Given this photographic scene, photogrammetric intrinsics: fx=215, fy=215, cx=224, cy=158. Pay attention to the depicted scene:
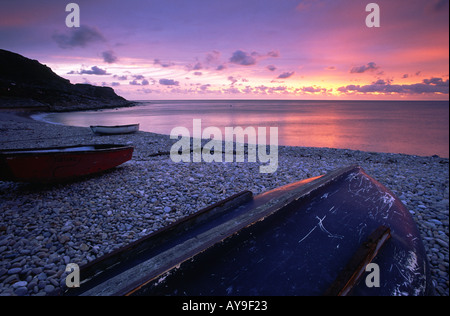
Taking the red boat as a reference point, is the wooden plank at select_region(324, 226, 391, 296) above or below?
below

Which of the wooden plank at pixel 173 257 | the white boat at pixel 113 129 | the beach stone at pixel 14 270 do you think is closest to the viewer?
the wooden plank at pixel 173 257

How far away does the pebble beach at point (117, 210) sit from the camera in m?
3.41

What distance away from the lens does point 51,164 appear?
19.2 ft

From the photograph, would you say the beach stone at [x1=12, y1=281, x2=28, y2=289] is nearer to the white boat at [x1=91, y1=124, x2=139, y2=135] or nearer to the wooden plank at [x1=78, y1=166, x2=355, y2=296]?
the wooden plank at [x1=78, y1=166, x2=355, y2=296]

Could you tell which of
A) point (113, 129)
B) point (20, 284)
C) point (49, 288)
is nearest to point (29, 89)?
point (113, 129)

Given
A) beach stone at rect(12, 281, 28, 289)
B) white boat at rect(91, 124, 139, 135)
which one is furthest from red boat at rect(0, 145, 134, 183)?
white boat at rect(91, 124, 139, 135)

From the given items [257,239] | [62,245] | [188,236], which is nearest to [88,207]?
[62,245]

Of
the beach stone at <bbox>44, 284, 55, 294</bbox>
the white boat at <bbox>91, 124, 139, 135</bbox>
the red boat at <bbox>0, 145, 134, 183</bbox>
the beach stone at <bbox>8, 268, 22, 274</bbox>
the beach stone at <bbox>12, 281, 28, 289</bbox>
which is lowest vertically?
the beach stone at <bbox>44, 284, 55, 294</bbox>

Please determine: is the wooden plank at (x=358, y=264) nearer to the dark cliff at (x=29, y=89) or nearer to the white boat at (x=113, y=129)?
the white boat at (x=113, y=129)

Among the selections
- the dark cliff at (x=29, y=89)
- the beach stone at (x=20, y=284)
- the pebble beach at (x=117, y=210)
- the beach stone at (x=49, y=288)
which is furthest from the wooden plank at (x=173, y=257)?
the dark cliff at (x=29, y=89)

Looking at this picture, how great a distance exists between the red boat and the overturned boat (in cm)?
477

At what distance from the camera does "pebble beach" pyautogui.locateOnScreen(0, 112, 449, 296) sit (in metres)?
3.41

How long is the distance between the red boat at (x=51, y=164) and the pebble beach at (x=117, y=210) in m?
0.40
